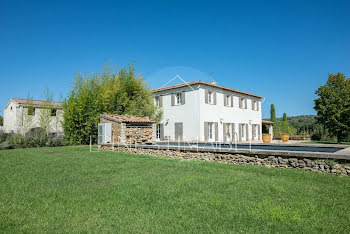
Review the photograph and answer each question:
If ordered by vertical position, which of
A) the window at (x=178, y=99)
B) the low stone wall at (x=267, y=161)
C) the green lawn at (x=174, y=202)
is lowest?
the green lawn at (x=174, y=202)

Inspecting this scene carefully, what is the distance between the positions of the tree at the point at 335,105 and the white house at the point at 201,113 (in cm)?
657

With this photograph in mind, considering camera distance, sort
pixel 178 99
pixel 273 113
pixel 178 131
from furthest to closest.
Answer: pixel 273 113
pixel 178 99
pixel 178 131

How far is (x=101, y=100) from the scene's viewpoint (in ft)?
57.7

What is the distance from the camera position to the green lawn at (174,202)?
3039 mm

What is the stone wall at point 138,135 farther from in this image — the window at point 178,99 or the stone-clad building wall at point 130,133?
the window at point 178,99

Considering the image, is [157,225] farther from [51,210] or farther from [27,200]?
[27,200]

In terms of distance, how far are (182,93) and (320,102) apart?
1151 centimetres

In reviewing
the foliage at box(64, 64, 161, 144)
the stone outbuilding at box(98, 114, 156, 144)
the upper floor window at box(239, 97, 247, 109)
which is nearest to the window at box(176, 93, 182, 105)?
the foliage at box(64, 64, 161, 144)

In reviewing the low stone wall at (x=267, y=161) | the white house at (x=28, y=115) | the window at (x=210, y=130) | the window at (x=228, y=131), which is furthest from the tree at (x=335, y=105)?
the white house at (x=28, y=115)

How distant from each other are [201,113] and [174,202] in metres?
14.1

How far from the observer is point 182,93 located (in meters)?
18.8

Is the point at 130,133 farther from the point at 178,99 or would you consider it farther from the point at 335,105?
the point at 335,105

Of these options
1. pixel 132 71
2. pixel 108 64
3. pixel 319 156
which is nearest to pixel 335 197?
pixel 319 156

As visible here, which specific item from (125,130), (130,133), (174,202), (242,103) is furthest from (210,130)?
(174,202)
